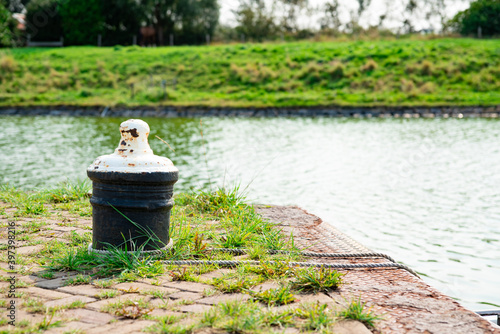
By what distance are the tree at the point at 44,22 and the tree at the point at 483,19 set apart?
35.5 meters

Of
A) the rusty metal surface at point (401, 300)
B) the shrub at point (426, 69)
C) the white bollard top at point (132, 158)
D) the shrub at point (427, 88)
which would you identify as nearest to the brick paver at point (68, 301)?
the white bollard top at point (132, 158)

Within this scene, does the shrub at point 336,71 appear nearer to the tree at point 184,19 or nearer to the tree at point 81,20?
the tree at point 184,19

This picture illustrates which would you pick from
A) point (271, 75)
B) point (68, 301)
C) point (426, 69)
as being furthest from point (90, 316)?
point (426, 69)

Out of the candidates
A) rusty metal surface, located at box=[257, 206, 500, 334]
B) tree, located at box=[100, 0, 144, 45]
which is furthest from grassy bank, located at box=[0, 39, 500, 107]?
rusty metal surface, located at box=[257, 206, 500, 334]

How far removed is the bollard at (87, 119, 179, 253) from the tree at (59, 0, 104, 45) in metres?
42.2

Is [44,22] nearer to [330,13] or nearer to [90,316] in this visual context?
[330,13]

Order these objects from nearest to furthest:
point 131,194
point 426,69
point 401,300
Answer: point 401,300 → point 131,194 → point 426,69

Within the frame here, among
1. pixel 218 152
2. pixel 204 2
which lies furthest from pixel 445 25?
pixel 218 152

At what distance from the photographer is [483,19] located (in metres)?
39.4

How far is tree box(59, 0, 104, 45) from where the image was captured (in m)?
42.0

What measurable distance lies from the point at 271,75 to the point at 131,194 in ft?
85.9

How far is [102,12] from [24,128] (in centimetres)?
2772

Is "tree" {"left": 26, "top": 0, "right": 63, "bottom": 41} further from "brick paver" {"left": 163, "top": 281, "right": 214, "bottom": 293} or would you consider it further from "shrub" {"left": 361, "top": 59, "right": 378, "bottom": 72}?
"brick paver" {"left": 163, "top": 281, "right": 214, "bottom": 293}

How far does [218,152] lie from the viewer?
1335cm
